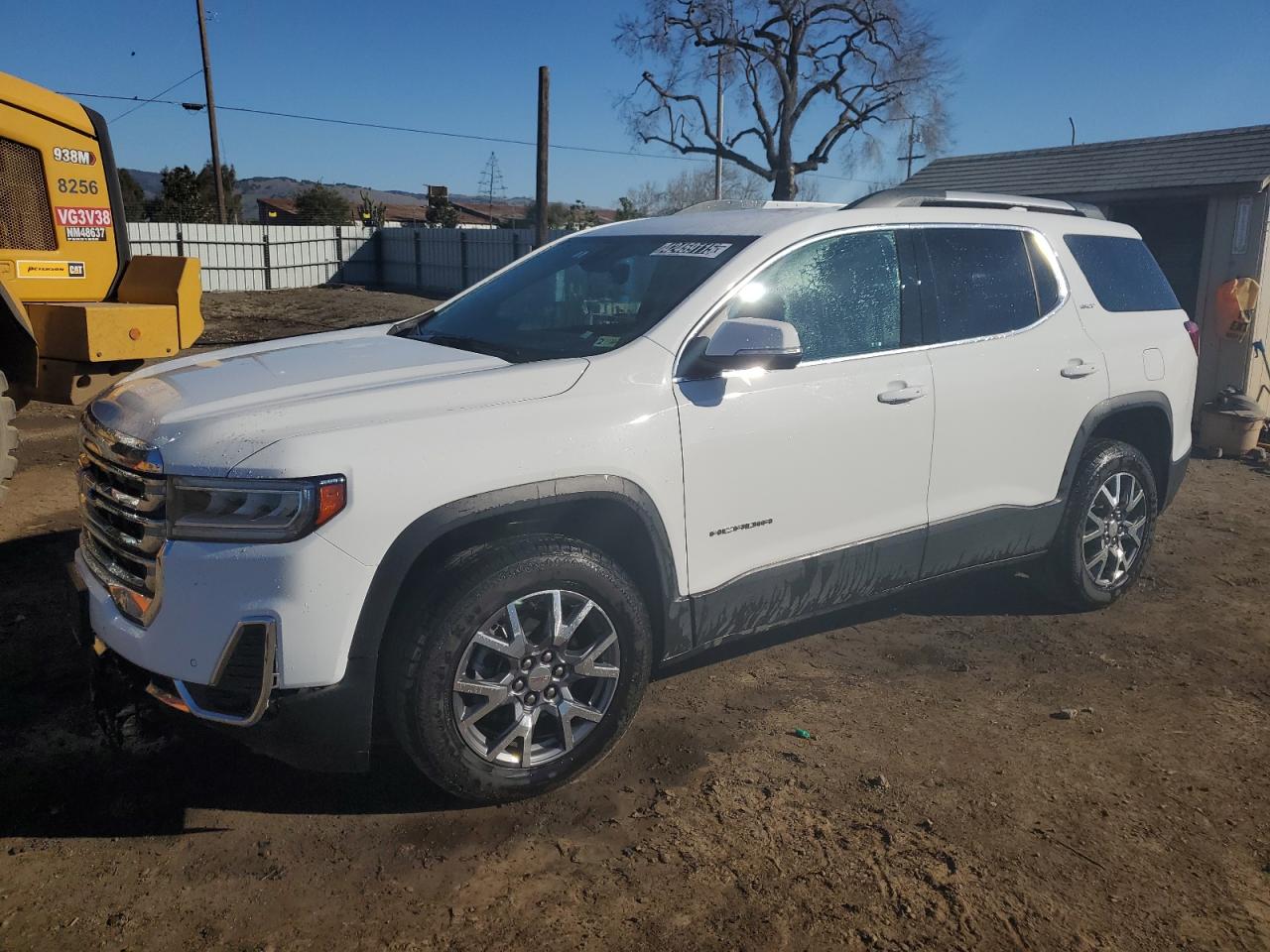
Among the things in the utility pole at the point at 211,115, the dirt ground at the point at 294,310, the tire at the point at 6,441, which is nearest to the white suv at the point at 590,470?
the tire at the point at 6,441

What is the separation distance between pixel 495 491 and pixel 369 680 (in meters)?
0.65

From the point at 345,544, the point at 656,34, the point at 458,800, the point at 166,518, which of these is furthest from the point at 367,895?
the point at 656,34

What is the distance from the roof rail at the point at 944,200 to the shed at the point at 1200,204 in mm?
6908

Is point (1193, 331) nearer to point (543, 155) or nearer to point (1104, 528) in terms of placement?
point (1104, 528)

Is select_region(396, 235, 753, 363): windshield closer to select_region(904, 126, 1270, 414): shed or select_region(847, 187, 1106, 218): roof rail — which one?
select_region(847, 187, 1106, 218): roof rail

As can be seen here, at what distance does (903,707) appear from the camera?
162 inches

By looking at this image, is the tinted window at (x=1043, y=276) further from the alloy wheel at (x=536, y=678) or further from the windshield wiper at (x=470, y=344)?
the alloy wheel at (x=536, y=678)

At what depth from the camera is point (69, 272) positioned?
7.46m

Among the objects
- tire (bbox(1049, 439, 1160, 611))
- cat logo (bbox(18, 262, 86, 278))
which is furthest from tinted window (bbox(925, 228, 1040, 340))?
cat logo (bbox(18, 262, 86, 278))

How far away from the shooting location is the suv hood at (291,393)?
283 centimetres

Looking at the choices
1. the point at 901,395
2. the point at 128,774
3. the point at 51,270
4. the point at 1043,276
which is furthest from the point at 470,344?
the point at 51,270

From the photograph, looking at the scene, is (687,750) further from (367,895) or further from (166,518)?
(166,518)

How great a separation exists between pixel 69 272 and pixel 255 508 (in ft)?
19.1

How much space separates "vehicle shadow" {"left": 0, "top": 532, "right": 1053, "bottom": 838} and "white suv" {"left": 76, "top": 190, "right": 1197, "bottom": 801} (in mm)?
402
